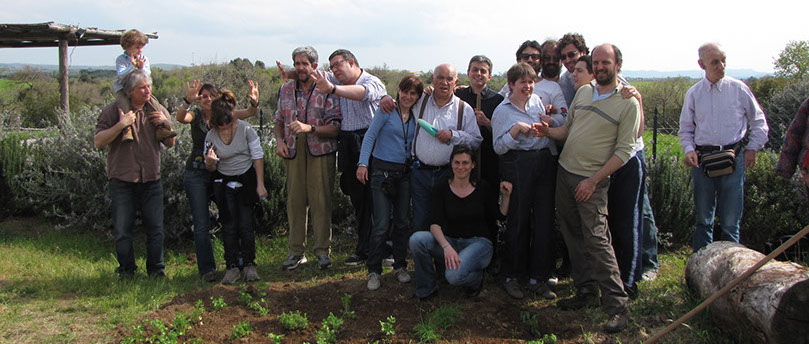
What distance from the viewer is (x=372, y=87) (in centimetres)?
504

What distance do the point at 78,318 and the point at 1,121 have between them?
5617 mm

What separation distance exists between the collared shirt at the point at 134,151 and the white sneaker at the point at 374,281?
2.15m

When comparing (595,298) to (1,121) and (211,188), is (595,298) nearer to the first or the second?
(211,188)

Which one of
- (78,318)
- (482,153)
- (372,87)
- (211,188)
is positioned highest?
(372,87)

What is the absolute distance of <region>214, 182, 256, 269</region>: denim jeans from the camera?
16.1 ft

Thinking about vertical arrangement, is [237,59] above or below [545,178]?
above

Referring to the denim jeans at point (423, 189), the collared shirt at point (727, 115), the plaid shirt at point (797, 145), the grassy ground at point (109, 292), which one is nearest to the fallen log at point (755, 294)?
the grassy ground at point (109, 292)

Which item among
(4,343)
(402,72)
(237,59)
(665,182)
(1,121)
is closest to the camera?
(4,343)

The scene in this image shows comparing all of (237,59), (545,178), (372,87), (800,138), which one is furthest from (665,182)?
(237,59)

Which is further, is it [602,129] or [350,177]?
[350,177]

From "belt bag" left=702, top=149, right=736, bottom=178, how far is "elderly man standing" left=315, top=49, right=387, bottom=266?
2877 mm

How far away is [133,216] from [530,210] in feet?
11.7

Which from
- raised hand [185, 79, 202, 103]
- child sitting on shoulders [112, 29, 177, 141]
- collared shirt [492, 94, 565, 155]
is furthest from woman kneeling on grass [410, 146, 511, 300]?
child sitting on shoulders [112, 29, 177, 141]

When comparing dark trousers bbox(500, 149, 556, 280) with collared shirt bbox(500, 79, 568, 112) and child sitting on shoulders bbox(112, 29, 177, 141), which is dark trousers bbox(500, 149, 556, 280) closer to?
collared shirt bbox(500, 79, 568, 112)
